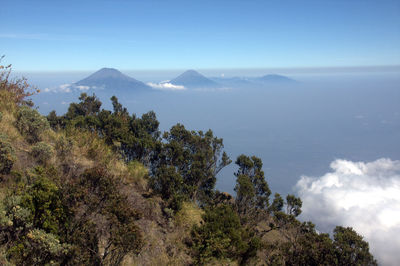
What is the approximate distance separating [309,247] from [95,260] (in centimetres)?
1034

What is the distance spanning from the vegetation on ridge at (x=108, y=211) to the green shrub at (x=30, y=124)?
30 mm

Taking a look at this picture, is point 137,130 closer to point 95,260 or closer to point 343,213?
point 95,260

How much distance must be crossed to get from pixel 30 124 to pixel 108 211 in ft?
17.8

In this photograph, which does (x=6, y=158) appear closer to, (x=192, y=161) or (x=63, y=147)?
(x=63, y=147)

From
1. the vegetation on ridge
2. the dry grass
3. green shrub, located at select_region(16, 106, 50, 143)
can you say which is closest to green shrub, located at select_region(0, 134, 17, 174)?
the vegetation on ridge

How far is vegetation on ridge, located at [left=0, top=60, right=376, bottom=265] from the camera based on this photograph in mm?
4270

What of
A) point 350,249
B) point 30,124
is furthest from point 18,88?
point 350,249

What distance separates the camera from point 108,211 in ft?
16.1

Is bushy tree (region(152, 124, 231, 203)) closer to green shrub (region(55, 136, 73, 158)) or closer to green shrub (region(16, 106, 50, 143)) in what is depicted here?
green shrub (region(55, 136, 73, 158))

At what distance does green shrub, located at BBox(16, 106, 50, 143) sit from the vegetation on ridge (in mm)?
30

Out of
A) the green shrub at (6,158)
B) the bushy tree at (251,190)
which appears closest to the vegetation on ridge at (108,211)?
the green shrub at (6,158)

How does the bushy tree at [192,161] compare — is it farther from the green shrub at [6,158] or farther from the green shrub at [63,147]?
the green shrub at [6,158]

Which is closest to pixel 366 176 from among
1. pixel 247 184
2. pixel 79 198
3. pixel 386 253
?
pixel 386 253

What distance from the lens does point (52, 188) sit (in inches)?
176
